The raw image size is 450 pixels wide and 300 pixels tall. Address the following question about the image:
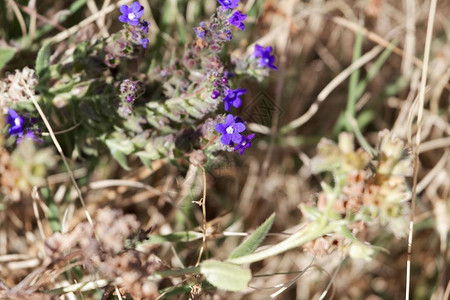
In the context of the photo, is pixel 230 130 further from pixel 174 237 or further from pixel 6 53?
pixel 6 53

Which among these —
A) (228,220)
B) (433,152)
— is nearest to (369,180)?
(228,220)

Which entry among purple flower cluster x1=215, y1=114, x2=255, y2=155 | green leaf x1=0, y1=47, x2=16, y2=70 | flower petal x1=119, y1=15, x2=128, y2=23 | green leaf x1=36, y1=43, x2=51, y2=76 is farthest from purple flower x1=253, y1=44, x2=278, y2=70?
green leaf x1=0, y1=47, x2=16, y2=70

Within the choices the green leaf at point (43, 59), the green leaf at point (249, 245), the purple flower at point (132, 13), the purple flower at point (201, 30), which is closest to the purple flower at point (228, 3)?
the purple flower at point (201, 30)

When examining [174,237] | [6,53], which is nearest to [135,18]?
[6,53]

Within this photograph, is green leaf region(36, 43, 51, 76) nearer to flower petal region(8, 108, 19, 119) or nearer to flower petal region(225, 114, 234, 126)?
flower petal region(8, 108, 19, 119)

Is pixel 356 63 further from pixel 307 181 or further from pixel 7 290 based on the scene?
pixel 7 290

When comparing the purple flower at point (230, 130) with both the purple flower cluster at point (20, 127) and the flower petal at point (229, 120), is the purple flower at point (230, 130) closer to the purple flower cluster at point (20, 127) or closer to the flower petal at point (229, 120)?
the flower petal at point (229, 120)
